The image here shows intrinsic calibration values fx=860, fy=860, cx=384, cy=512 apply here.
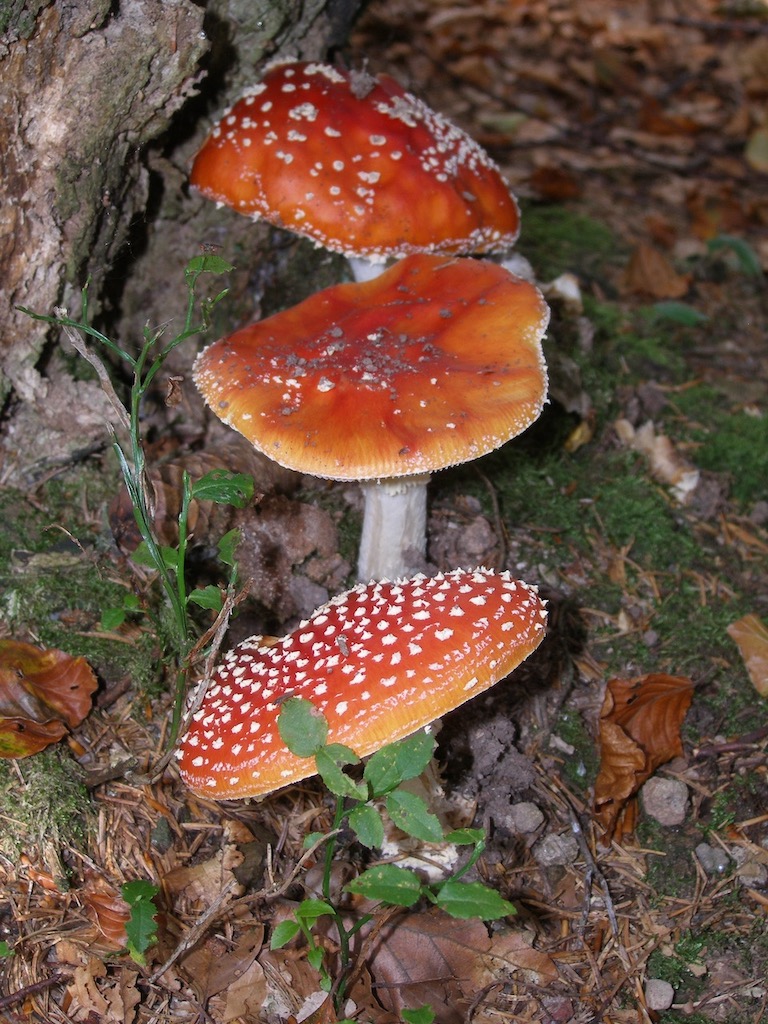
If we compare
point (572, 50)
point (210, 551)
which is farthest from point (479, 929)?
point (572, 50)

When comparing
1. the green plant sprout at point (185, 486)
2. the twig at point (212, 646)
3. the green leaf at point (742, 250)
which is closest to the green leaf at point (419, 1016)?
the twig at point (212, 646)

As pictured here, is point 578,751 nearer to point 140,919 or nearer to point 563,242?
point 140,919

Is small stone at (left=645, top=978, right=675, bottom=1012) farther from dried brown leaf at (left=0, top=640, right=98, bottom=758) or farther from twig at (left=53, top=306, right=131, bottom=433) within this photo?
twig at (left=53, top=306, right=131, bottom=433)

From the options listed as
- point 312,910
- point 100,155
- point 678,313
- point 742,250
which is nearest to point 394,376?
point 100,155

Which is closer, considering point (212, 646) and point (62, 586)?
point (212, 646)

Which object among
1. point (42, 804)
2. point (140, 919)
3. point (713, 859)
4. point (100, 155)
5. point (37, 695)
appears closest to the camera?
point (140, 919)
